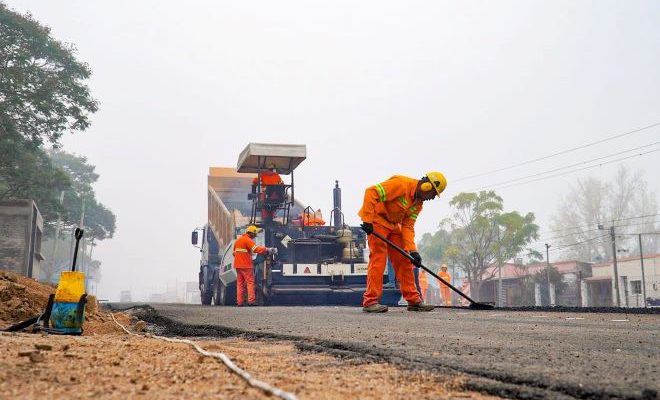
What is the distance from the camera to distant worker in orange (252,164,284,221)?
47.7ft

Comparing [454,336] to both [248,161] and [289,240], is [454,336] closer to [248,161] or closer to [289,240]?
[289,240]

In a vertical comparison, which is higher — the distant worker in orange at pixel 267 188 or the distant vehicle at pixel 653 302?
the distant worker in orange at pixel 267 188

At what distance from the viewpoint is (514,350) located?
3584 mm

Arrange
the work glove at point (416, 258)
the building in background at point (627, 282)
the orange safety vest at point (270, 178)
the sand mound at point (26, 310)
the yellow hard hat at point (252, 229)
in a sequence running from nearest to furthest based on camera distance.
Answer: the sand mound at point (26, 310) < the work glove at point (416, 258) < the yellow hard hat at point (252, 229) < the orange safety vest at point (270, 178) < the building in background at point (627, 282)

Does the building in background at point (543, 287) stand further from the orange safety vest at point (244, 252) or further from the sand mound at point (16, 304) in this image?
the sand mound at point (16, 304)

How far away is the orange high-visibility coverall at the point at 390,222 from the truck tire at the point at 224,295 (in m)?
7.25

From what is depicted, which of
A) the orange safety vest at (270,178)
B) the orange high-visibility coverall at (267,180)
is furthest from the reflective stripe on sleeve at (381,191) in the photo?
the orange safety vest at (270,178)

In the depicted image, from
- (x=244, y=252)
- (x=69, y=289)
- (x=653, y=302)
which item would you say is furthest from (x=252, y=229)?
(x=653, y=302)

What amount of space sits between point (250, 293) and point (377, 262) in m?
5.49

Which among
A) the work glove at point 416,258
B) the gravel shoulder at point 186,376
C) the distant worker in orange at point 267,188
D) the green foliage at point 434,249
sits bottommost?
the gravel shoulder at point 186,376

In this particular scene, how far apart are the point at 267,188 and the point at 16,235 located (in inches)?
393

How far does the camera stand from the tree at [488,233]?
3894 centimetres

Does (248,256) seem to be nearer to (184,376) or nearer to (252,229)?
(252,229)

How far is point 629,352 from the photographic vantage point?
11.7 ft
